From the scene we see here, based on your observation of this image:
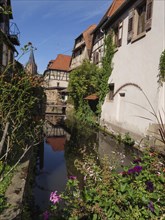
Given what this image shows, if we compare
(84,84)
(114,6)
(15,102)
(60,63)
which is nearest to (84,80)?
(84,84)

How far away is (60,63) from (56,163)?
40.4 metres

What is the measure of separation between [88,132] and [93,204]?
11.3 meters

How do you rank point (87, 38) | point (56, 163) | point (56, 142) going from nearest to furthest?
point (56, 163), point (56, 142), point (87, 38)

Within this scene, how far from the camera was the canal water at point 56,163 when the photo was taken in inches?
209

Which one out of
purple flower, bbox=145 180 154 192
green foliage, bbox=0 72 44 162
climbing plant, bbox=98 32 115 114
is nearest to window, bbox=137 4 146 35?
climbing plant, bbox=98 32 115 114

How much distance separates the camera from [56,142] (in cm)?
1198

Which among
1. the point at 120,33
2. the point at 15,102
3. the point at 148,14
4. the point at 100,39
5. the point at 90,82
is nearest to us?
the point at 15,102

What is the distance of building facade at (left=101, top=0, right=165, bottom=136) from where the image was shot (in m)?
9.15

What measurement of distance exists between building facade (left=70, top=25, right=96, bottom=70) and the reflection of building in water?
13.8m

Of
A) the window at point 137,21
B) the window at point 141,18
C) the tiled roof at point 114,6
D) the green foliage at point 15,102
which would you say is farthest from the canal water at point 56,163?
the tiled roof at point 114,6

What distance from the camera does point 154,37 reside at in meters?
9.39

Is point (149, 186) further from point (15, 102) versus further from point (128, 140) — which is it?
point (128, 140)

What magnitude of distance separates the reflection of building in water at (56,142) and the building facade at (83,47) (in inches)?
545

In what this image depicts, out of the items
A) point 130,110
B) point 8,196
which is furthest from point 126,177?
point 130,110
